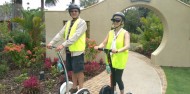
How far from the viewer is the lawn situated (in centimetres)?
703

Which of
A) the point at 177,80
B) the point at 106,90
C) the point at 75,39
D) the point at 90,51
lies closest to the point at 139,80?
the point at 177,80

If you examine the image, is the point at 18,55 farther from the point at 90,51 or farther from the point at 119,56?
the point at 119,56

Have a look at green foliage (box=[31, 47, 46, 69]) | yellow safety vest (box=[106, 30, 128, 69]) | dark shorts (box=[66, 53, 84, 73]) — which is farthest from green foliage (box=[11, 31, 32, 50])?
yellow safety vest (box=[106, 30, 128, 69])

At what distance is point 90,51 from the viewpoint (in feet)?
29.5

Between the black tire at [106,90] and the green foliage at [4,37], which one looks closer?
the black tire at [106,90]

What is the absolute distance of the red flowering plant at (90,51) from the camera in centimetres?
893

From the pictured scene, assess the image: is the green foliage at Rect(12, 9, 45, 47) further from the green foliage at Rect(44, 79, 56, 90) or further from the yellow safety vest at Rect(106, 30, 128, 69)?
the yellow safety vest at Rect(106, 30, 128, 69)

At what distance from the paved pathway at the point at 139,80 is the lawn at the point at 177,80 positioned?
205 mm

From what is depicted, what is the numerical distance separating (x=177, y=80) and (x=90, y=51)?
305 cm

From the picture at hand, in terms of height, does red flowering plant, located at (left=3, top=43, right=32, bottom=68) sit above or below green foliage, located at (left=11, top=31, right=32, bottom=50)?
below

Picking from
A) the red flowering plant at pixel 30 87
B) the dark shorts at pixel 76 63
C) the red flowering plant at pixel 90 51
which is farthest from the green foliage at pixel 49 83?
the red flowering plant at pixel 90 51

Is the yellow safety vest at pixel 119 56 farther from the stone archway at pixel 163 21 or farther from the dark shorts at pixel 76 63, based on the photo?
the stone archway at pixel 163 21

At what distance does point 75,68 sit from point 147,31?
950 cm

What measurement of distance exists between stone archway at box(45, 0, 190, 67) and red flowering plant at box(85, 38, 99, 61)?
0.58 metres
